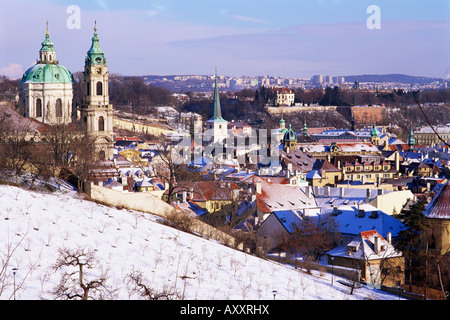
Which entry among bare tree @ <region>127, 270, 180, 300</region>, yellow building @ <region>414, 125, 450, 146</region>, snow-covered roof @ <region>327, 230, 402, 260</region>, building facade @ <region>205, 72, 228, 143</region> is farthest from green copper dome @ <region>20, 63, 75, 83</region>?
yellow building @ <region>414, 125, 450, 146</region>

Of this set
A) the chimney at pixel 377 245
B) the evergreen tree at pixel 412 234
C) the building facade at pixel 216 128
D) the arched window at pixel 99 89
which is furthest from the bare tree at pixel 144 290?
the building facade at pixel 216 128

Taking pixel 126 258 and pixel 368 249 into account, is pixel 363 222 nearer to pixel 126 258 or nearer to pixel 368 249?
pixel 368 249

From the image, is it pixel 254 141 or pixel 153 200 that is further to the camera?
pixel 254 141

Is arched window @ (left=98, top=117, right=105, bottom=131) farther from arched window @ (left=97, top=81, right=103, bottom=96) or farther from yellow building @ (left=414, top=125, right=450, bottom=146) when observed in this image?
yellow building @ (left=414, top=125, right=450, bottom=146)

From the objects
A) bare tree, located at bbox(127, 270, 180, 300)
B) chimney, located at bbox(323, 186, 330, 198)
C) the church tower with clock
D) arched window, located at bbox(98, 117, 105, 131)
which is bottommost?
chimney, located at bbox(323, 186, 330, 198)

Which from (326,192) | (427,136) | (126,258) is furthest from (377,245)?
(427,136)

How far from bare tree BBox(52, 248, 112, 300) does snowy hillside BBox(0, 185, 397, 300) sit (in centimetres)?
14

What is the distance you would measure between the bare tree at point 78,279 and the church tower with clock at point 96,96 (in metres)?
37.8

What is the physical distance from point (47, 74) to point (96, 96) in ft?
12.5

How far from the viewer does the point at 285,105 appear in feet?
463

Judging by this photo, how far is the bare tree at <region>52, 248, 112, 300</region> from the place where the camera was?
12484 mm

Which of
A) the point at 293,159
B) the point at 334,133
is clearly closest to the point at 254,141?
the point at 334,133
